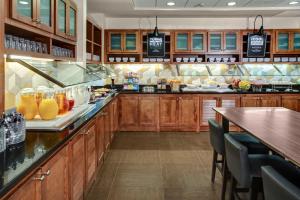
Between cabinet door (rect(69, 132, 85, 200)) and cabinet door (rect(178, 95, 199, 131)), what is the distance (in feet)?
14.4

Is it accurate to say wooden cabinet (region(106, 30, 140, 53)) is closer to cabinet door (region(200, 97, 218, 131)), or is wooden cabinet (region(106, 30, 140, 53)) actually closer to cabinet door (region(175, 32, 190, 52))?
cabinet door (region(175, 32, 190, 52))

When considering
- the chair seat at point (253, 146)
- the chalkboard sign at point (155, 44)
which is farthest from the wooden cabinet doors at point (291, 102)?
the chair seat at point (253, 146)

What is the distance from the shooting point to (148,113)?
25.0ft

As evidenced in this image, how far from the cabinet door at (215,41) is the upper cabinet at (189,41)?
0.48 ft

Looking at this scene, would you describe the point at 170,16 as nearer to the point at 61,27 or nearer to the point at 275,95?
the point at 275,95

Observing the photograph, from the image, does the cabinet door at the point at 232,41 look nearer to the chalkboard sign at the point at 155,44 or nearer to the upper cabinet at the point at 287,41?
the upper cabinet at the point at 287,41

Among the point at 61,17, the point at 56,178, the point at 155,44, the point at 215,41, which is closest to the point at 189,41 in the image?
the point at 215,41

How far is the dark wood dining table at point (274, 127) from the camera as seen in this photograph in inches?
92.6

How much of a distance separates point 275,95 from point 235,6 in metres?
2.14

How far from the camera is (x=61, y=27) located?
3.93 m

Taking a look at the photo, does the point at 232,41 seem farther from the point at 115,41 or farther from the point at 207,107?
the point at 115,41

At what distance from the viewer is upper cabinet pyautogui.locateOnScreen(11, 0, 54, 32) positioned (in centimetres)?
258

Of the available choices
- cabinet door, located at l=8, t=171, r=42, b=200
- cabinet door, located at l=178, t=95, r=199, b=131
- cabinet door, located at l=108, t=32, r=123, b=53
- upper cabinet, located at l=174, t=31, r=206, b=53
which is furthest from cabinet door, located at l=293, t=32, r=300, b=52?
cabinet door, located at l=8, t=171, r=42, b=200

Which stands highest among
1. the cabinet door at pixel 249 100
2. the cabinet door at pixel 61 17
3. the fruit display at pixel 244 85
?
the cabinet door at pixel 61 17
